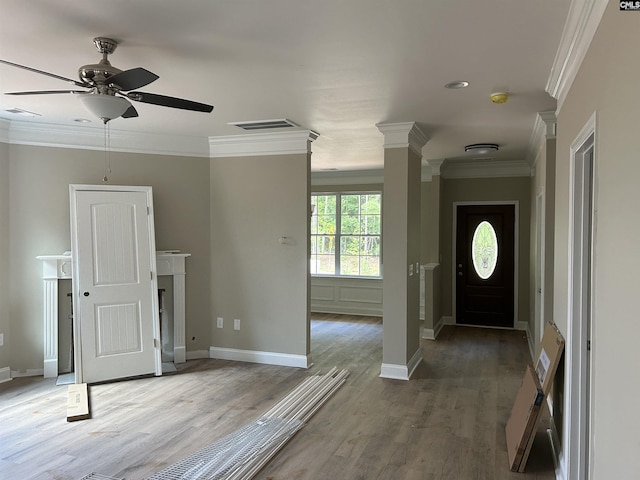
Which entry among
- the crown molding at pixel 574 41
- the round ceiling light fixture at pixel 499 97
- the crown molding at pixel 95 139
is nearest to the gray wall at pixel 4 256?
the crown molding at pixel 95 139

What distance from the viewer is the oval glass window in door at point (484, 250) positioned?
718 centimetres

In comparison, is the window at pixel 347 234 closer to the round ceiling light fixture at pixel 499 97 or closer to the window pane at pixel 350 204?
the window pane at pixel 350 204

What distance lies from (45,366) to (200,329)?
1.57 metres

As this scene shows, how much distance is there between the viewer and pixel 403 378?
15.1ft

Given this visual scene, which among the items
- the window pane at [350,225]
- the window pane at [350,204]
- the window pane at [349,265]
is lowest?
the window pane at [349,265]

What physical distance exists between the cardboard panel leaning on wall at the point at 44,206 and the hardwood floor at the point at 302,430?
54 cm

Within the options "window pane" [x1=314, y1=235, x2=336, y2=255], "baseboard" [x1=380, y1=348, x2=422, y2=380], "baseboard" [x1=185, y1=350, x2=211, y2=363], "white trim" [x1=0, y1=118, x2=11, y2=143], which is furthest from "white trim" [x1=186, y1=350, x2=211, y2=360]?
"window pane" [x1=314, y1=235, x2=336, y2=255]

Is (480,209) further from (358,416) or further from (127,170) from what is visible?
(127,170)

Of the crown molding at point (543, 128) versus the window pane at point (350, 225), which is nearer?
the crown molding at point (543, 128)

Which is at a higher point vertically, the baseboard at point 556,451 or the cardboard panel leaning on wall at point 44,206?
the cardboard panel leaning on wall at point 44,206

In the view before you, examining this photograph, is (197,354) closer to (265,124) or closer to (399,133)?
(265,124)

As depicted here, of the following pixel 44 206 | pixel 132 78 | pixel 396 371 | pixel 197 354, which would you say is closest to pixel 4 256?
pixel 44 206

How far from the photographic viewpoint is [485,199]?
7.15m

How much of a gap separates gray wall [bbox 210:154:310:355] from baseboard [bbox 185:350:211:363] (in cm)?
14
